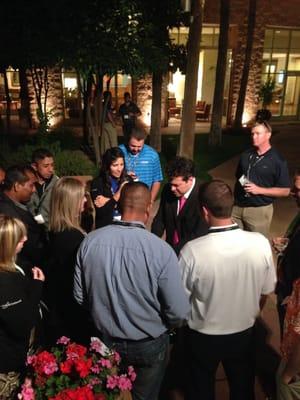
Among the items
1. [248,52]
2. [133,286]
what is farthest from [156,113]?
[133,286]

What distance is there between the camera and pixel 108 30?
7.89m

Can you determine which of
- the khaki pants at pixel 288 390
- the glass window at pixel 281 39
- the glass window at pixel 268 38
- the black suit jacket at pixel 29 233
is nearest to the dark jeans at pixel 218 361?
the khaki pants at pixel 288 390

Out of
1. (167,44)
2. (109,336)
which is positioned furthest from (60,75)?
(109,336)

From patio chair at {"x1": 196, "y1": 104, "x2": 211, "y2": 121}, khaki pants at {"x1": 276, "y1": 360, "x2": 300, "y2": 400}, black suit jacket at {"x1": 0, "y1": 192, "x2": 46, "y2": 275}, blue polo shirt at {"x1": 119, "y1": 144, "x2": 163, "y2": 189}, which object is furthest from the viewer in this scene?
patio chair at {"x1": 196, "y1": 104, "x2": 211, "y2": 121}

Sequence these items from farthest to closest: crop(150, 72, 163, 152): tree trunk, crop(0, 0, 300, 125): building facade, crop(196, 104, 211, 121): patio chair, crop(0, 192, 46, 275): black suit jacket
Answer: crop(196, 104, 211, 121): patio chair
crop(0, 0, 300, 125): building facade
crop(150, 72, 163, 152): tree trunk
crop(0, 192, 46, 275): black suit jacket

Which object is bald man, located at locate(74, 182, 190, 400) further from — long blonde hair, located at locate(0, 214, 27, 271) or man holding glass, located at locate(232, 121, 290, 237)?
man holding glass, located at locate(232, 121, 290, 237)

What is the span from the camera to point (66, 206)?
2867 millimetres

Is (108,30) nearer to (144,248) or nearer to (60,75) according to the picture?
(144,248)

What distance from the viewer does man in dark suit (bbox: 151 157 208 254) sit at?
3395 mm

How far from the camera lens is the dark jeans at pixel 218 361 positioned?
2.45 m

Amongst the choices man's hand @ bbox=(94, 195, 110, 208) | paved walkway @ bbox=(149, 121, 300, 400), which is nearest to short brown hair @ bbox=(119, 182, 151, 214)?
man's hand @ bbox=(94, 195, 110, 208)

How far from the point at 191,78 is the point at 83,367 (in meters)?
8.23

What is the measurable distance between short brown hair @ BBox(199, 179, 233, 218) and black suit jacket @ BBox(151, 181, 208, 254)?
43.2 inches

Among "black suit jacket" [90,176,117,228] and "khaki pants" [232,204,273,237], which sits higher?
"black suit jacket" [90,176,117,228]
